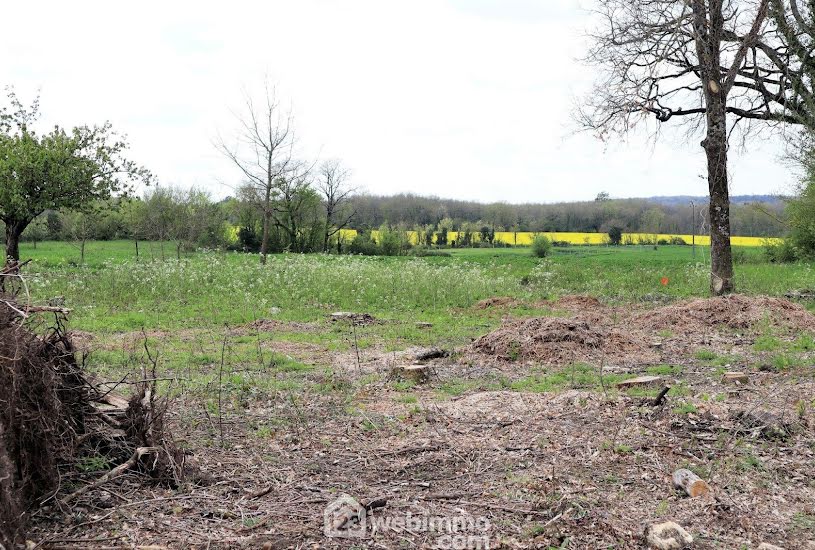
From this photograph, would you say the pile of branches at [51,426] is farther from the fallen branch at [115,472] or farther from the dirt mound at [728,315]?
the dirt mound at [728,315]

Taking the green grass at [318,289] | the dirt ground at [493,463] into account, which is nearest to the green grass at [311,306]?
the green grass at [318,289]

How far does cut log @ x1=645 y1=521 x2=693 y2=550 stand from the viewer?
4.28m

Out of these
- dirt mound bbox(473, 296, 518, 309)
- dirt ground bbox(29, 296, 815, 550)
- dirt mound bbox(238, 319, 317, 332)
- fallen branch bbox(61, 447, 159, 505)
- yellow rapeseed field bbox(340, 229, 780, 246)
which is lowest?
dirt ground bbox(29, 296, 815, 550)

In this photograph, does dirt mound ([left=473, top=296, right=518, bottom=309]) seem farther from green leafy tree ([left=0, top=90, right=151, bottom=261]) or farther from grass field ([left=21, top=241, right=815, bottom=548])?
green leafy tree ([left=0, top=90, right=151, bottom=261])

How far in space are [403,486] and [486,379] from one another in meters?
4.59

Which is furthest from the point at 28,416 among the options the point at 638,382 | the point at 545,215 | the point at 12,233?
the point at 545,215

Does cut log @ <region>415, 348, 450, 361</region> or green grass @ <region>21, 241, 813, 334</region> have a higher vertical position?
green grass @ <region>21, 241, 813, 334</region>

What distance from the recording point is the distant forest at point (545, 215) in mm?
55938

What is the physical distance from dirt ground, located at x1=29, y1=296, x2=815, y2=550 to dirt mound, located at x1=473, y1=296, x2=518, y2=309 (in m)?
7.44

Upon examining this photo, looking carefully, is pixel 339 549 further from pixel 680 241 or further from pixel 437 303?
pixel 680 241

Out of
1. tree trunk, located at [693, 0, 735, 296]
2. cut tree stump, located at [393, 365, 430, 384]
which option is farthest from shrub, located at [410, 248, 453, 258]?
cut tree stump, located at [393, 365, 430, 384]

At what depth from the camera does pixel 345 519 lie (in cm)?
460

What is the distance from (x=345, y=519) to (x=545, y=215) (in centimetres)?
6324

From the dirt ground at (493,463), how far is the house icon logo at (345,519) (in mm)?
67
